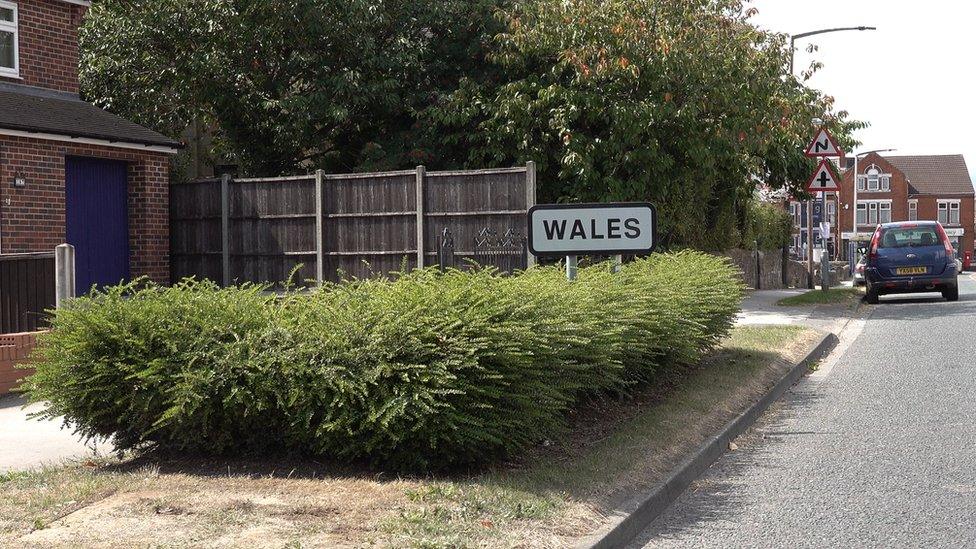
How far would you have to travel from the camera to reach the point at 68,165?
58.7 ft

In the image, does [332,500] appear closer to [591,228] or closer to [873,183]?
[591,228]

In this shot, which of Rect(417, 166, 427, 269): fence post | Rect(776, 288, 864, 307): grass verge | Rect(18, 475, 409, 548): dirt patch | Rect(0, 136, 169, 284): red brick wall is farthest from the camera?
Rect(776, 288, 864, 307): grass verge

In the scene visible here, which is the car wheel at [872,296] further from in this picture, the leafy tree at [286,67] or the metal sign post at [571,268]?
the metal sign post at [571,268]

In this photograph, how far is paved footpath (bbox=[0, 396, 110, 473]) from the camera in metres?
7.32

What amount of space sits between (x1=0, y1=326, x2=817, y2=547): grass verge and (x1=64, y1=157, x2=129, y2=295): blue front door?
1193 cm

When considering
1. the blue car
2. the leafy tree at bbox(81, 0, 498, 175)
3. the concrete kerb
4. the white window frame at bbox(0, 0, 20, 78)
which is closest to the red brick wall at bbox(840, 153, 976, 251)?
the blue car

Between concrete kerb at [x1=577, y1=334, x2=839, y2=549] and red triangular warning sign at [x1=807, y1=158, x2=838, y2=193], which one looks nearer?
concrete kerb at [x1=577, y1=334, x2=839, y2=549]

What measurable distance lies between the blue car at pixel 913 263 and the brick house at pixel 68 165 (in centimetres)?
1419

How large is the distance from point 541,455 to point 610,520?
1.33 m

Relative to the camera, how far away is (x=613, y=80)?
2002 cm

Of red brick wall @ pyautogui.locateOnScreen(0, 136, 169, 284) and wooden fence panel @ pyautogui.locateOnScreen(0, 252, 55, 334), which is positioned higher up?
red brick wall @ pyautogui.locateOnScreen(0, 136, 169, 284)

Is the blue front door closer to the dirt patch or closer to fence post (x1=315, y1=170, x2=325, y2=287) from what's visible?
fence post (x1=315, y1=170, x2=325, y2=287)

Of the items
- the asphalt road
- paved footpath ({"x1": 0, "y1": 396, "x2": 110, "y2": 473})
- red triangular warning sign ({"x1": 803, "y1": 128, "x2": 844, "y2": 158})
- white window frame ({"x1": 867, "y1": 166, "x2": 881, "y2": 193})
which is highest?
white window frame ({"x1": 867, "y1": 166, "x2": 881, "y2": 193})

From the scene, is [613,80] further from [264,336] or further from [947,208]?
[947,208]
